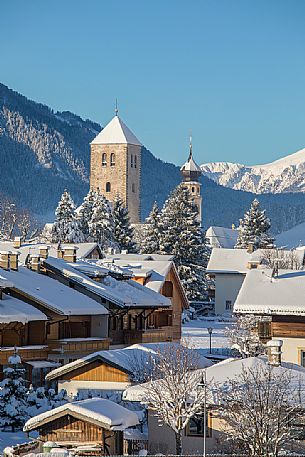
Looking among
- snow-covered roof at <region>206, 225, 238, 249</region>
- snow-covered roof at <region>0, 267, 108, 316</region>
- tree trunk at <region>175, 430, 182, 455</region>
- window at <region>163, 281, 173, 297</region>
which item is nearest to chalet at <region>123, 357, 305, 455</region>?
tree trunk at <region>175, 430, 182, 455</region>

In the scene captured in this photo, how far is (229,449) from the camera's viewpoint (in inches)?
1080

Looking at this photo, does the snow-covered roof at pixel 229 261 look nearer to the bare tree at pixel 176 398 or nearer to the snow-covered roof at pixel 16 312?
the snow-covered roof at pixel 16 312

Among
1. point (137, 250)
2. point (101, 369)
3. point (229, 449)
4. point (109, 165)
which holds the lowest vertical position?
point (229, 449)

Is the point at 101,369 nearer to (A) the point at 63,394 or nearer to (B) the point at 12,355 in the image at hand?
(A) the point at 63,394

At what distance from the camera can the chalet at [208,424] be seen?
2805 centimetres

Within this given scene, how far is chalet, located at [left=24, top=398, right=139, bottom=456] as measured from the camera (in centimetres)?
2673

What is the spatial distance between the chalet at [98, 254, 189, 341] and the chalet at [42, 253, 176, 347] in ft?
8.93

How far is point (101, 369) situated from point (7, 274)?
10314 millimetres

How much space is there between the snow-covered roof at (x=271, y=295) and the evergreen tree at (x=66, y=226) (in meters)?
49.8

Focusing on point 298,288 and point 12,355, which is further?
point 298,288

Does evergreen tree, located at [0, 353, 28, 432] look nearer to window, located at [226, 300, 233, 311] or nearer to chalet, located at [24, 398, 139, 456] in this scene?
chalet, located at [24, 398, 139, 456]

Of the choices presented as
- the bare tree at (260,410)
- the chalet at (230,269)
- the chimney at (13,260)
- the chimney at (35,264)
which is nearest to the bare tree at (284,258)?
the chalet at (230,269)

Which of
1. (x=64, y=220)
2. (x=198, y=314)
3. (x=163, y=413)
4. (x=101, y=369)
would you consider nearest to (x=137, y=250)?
(x=64, y=220)

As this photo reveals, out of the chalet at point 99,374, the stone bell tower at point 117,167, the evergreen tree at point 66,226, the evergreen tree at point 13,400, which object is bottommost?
the evergreen tree at point 13,400
